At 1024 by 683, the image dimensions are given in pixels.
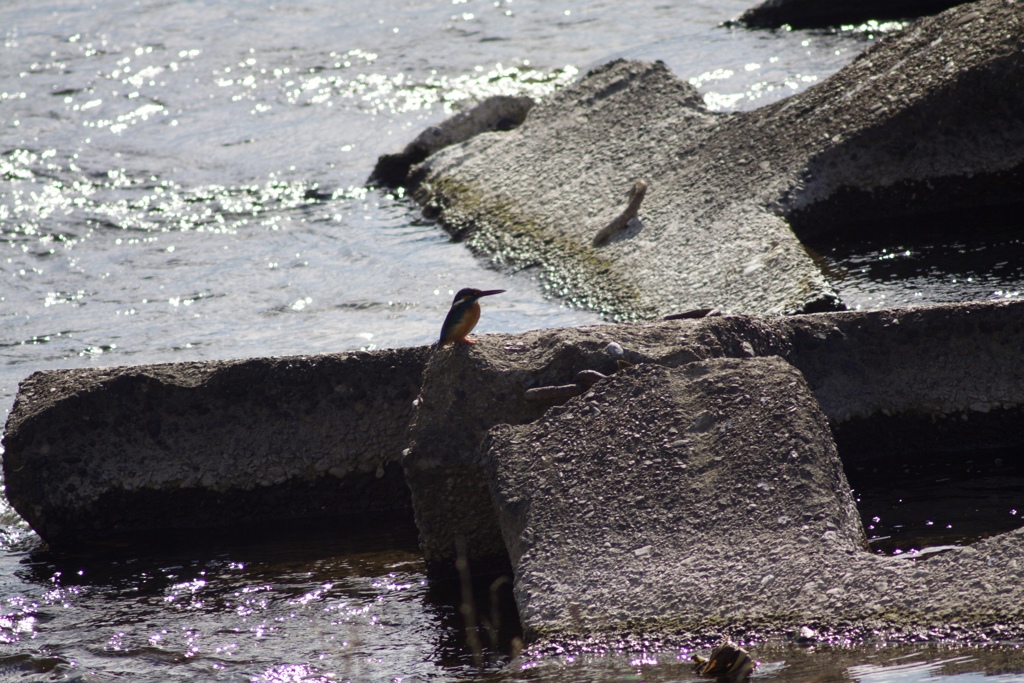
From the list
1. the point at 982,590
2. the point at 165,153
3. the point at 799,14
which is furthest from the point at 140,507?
the point at 799,14

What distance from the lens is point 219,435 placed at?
14.1 feet

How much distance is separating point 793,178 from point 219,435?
3.36 m

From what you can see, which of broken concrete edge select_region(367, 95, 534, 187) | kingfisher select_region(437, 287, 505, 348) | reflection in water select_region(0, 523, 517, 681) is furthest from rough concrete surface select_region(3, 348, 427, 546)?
broken concrete edge select_region(367, 95, 534, 187)

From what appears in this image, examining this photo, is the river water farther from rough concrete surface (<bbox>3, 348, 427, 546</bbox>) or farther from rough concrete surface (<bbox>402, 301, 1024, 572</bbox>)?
rough concrete surface (<bbox>402, 301, 1024, 572</bbox>)

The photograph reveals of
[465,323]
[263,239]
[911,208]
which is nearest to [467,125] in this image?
[263,239]

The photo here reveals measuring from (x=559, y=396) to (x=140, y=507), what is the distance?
1.79 meters

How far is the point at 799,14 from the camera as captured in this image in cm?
1124

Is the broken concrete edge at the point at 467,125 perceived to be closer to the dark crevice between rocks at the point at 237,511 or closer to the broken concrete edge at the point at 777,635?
the dark crevice between rocks at the point at 237,511

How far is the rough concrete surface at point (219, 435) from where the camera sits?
169 inches

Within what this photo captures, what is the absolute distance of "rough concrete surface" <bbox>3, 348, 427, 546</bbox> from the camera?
428 centimetres

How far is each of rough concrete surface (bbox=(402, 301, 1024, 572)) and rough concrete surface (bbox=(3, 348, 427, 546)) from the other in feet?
2.16

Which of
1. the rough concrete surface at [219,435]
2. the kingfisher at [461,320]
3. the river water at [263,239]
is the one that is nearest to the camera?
the river water at [263,239]

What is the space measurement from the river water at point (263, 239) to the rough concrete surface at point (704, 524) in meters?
0.18

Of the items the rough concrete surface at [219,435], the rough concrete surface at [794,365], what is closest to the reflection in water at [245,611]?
the rough concrete surface at [219,435]
